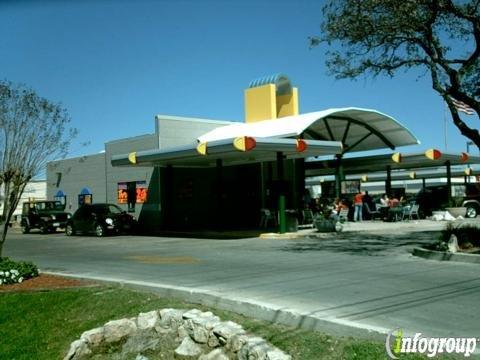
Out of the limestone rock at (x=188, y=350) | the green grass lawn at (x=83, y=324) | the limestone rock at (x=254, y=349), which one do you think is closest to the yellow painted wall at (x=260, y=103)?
the green grass lawn at (x=83, y=324)

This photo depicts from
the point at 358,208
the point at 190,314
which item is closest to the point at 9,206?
the point at 190,314

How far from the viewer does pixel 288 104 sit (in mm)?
33312

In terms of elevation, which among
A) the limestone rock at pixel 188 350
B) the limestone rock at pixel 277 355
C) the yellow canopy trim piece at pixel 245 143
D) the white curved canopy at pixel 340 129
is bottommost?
the limestone rock at pixel 188 350

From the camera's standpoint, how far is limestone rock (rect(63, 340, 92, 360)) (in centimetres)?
732

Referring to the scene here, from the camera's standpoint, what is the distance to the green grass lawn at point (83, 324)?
6020 mm

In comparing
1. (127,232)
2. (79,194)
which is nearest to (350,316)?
(127,232)

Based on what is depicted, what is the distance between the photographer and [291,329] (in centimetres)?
682

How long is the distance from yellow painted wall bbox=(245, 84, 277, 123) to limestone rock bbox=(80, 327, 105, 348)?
25422 millimetres

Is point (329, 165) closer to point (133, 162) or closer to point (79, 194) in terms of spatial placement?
point (133, 162)

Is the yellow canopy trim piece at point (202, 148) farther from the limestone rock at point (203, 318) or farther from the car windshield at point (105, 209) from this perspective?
the limestone rock at point (203, 318)

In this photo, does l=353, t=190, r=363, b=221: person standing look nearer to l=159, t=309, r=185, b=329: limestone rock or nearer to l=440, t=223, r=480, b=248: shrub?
l=440, t=223, r=480, b=248: shrub

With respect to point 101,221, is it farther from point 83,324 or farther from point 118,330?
point 118,330

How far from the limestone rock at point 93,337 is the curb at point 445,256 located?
8823 mm

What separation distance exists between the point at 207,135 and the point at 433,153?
11789mm
